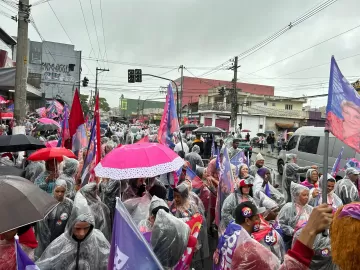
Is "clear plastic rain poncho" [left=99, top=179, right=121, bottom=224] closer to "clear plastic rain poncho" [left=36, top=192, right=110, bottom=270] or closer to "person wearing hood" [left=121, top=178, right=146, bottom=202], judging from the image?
"person wearing hood" [left=121, top=178, right=146, bottom=202]

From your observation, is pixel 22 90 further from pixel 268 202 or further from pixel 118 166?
pixel 268 202

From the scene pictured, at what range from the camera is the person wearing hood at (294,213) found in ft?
12.6

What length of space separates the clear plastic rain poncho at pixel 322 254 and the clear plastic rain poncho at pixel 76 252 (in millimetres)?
1854

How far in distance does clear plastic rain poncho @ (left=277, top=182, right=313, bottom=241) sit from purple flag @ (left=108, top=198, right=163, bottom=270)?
8.00 ft

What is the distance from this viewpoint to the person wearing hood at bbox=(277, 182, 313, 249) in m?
3.83

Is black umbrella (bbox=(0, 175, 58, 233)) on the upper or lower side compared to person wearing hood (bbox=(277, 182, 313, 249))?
upper

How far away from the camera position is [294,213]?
12.9 feet

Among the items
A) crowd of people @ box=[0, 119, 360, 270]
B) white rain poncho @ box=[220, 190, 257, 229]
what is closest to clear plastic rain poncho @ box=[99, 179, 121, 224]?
crowd of people @ box=[0, 119, 360, 270]

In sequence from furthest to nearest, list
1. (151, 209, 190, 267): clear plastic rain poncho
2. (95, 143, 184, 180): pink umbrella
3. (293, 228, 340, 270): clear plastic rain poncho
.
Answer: (95, 143, 184, 180): pink umbrella, (293, 228, 340, 270): clear plastic rain poncho, (151, 209, 190, 267): clear plastic rain poncho

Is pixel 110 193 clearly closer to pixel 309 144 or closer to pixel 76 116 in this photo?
pixel 76 116

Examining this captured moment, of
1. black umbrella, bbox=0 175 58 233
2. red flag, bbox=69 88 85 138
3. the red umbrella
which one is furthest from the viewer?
red flag, bbox=69 88 85 138

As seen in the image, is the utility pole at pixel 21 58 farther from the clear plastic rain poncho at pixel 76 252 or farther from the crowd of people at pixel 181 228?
the clear plastic rain poncho at pixel 76 252

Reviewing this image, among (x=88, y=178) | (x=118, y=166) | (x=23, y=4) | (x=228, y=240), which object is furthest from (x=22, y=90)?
(x=228, y=240)

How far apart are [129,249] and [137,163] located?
1941 millimetres
